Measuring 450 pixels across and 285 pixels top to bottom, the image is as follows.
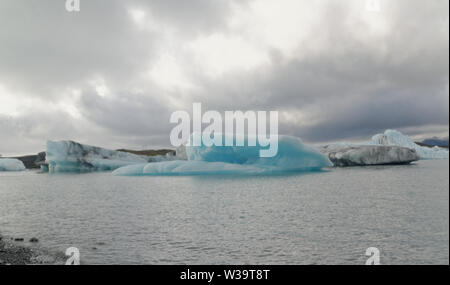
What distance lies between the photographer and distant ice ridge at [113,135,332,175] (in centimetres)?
4412

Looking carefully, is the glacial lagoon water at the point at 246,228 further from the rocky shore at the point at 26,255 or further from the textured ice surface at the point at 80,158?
the textured ice surface at the point at 80,158

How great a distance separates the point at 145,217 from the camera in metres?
17.8

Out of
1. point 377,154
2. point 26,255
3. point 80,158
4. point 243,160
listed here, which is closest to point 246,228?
point 26,255

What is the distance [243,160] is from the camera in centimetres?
4912

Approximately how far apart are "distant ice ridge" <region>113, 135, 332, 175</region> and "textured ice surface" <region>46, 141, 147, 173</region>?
109 ft

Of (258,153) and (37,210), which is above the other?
(258,153)

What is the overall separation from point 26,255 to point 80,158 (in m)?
69.4

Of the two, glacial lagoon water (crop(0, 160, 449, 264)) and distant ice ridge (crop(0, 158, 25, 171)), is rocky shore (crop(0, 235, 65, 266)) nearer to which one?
glacial lagoon water (crop(0, 160, 449, 264))

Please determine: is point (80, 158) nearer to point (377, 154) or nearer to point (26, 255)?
point (377, 154)

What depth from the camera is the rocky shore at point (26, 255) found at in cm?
1040
